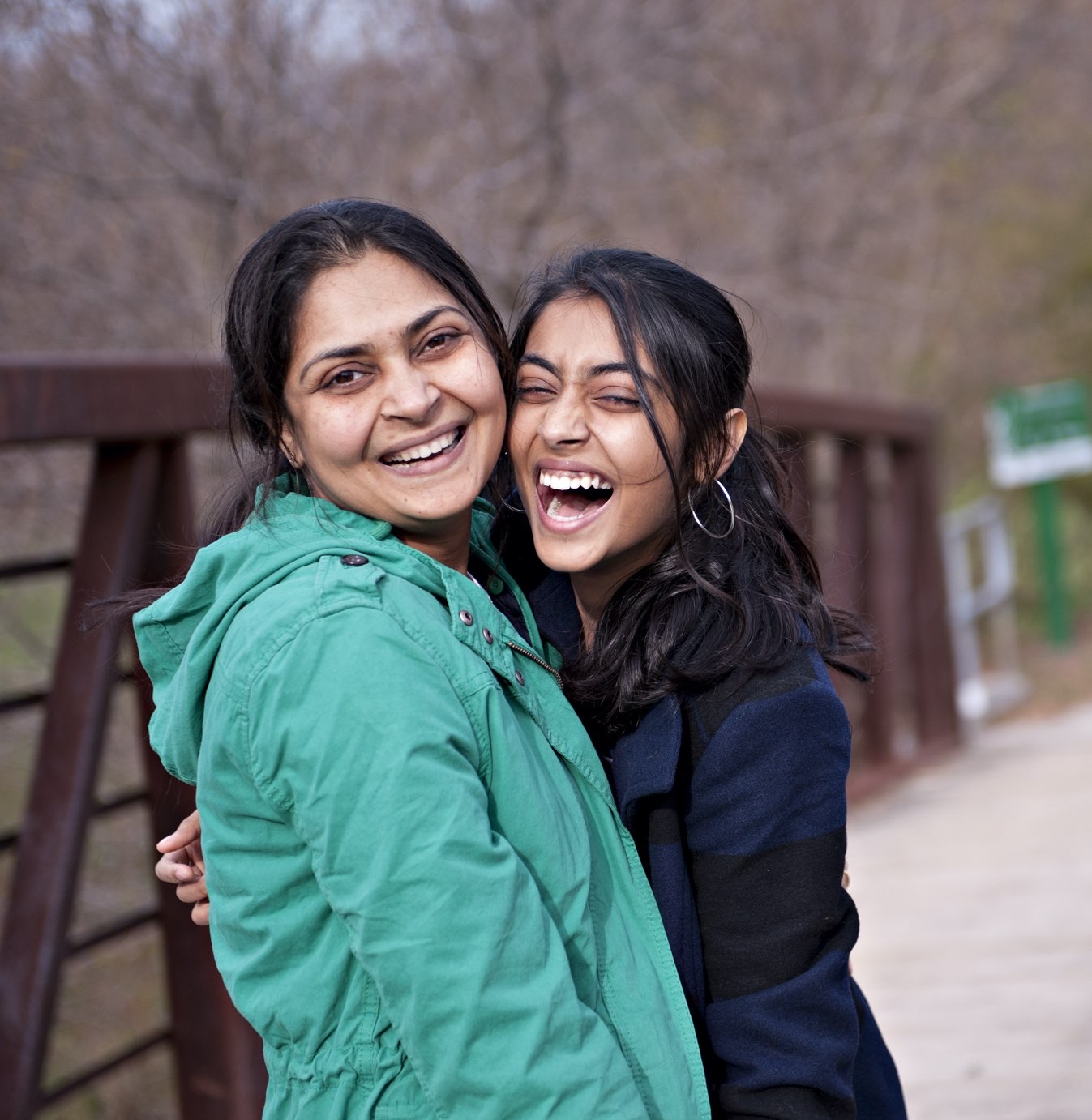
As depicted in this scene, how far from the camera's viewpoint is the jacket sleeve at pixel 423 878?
1.26 m

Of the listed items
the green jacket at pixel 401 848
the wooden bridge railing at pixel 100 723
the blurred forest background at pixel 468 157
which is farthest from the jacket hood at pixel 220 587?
the blurred forest background at pixel 468 157

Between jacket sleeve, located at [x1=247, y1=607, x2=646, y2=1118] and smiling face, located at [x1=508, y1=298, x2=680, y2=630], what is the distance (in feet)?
1.82

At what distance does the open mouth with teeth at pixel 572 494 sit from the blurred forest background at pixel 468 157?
0.72 meters

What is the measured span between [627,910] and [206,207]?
456 cm

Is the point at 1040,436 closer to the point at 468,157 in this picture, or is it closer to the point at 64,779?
the point at 468,157

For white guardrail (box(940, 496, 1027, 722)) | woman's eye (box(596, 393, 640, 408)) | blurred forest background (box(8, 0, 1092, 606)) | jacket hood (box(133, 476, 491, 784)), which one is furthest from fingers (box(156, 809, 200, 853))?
white guardrail (box(940, 496, 1027, 722))

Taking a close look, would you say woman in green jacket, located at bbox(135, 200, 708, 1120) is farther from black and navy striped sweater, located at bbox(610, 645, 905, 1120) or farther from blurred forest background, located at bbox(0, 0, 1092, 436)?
blurred forest background, located at bbox(0, 0, 1092, 436)

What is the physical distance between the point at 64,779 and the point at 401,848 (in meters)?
1.46

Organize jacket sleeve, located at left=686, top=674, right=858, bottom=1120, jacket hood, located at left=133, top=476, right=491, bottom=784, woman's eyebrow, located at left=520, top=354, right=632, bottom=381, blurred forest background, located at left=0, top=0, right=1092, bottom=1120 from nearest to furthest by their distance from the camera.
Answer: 1. jacket hood, located at left=133, top=476, right=491, bottom=784
2. jacket sleeve, located at left=686, top=674, right=858, bottom=1120
3. woman's eyebrow, located at left=520, top=354, right=632, bottom=381
4. blurred forest background, located at left=0, top=0, right=1092, bottom=1120

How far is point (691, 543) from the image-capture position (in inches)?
72.3

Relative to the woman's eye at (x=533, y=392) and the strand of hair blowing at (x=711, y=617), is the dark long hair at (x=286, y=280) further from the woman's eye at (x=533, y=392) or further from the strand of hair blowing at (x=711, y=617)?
the strand of hair blowing at (x=711, y=617)

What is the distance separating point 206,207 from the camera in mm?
5496

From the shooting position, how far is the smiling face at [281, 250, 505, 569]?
1.61 meters

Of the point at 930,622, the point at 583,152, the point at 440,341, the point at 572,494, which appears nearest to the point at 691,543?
the point at 572,494
